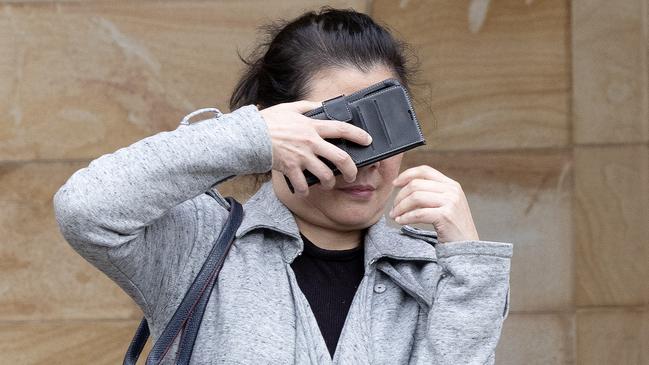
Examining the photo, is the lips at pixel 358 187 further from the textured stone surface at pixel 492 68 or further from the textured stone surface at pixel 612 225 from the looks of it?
the textured stone surface at pixel 612 225

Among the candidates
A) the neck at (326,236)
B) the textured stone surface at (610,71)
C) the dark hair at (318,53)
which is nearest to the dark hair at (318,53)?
the dark hair at (318,53)

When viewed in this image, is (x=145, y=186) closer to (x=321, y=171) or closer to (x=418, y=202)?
(x=321, y=171)

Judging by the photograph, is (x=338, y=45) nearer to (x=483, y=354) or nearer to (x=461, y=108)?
(x=483, y=354)

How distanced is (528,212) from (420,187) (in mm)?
2671

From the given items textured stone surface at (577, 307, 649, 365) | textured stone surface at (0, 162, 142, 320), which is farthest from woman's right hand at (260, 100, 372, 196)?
textured stone surface at (577, 307, 649, 365)

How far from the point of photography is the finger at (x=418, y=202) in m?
2.35

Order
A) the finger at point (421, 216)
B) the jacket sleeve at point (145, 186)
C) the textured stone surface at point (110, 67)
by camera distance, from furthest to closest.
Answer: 1. the textured stone surface at point (110, 67)
2. the finger at point (421, 216)
3. the jacket sleeve at point (145, 186)

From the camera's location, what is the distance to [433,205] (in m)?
2.35

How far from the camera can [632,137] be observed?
4895mm

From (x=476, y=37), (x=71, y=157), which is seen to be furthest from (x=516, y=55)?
(x=71, y=157)

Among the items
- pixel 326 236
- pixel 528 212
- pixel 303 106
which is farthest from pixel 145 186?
pixel 528 212

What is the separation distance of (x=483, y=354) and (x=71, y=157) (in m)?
2.94

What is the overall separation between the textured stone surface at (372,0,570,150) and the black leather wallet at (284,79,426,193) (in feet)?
8.20

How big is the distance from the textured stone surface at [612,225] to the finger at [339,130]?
2.75m
